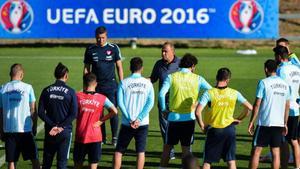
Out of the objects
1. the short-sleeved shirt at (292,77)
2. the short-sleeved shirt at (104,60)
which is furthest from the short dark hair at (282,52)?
the short-sleeved shirt at (104,60)

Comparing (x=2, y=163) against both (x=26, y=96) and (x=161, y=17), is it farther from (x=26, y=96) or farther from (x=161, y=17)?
(x=161, y=17)

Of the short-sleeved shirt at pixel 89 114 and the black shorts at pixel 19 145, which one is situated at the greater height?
the short-sleeved shirt at pixel 89 114

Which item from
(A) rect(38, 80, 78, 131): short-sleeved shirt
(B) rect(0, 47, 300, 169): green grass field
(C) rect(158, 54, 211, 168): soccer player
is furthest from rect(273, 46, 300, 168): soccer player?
(A) rect(38, 80, 78, 131): short-sleeved shirt

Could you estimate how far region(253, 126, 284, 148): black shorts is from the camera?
45.5ft

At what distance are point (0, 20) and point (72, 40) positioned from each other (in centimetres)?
476

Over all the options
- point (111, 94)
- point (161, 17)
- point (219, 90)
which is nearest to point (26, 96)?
point (219, 90)

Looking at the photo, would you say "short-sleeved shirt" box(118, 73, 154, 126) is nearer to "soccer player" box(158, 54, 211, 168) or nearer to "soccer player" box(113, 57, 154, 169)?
"soccer player" box(113, 57, 154, 169)

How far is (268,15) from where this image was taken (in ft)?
133

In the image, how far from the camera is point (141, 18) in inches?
1601

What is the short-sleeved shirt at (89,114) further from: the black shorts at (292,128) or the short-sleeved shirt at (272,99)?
the black shorts at (292,128)

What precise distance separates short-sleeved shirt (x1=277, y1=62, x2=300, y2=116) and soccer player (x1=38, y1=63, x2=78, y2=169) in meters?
3.61

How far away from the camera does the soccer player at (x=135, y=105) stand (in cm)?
1385

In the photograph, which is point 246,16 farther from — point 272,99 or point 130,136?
point 130,136

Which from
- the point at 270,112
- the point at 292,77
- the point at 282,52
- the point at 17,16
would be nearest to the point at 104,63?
the point at 282,52
